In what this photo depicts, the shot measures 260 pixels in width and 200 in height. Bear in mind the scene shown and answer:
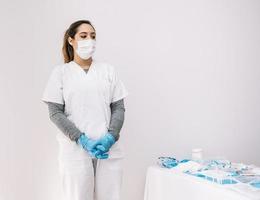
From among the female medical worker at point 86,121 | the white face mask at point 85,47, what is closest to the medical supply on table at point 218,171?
the female medical worker at point 86,121

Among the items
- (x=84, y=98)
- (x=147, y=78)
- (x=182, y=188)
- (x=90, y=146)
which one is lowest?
(x=182, y=188)

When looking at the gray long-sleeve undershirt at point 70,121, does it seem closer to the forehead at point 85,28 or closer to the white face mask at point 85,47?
the white face mask at point 85,47

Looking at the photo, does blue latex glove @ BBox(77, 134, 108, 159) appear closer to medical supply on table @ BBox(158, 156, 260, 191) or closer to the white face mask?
the white face mask

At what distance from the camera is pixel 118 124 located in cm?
184

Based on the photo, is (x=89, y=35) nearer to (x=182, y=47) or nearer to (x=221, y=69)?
(x=182, y=47)

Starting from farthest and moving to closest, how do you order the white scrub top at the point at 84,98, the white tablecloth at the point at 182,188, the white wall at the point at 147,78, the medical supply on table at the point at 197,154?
the medical supply on table at the point at 197,154 → the white wall at the point at 147,78 → the white scrub top at the point at 84,98 → the white tablecloth at the point at 182,188

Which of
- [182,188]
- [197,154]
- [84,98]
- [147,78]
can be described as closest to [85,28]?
[84,98]

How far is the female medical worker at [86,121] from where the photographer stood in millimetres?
1745

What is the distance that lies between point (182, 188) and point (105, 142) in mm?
550

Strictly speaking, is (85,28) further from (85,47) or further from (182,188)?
(182,188)

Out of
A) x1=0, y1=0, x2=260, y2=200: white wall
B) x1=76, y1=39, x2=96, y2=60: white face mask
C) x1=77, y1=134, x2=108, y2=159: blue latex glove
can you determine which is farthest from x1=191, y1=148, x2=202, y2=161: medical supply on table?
x1=76, y1=39, x2=96, y2=60: white face mask

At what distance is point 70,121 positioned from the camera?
5.79 feet

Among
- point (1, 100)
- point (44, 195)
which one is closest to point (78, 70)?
point (1, 100)

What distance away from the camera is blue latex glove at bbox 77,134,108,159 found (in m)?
1.69
